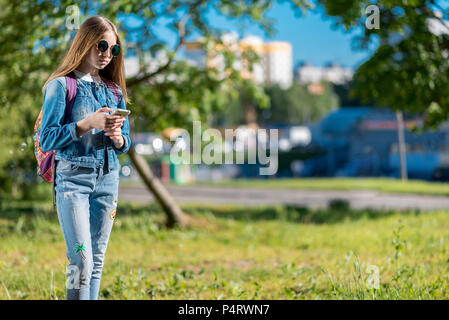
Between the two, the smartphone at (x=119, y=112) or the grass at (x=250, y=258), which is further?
the grass at (x=250, y=258)

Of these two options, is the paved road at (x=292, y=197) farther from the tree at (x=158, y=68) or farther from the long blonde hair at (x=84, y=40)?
the long blonde hair at (x=84, y=40)

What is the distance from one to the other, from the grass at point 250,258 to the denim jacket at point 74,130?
1516mm

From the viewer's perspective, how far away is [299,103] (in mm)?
70688

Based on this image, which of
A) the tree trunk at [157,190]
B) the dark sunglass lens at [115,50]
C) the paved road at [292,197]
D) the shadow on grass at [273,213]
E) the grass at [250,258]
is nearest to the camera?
the dark sunglass lens at [115,50]

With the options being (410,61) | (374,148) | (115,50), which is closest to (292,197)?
(410,61)

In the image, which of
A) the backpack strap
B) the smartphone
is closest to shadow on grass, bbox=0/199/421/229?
the backpack strap

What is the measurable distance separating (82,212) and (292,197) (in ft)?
56.4

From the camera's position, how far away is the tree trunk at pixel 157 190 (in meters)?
8.80

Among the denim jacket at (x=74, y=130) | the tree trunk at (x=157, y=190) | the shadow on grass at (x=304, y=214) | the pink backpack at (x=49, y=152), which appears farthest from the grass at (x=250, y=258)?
the denim jacket at (x=74, y=130)

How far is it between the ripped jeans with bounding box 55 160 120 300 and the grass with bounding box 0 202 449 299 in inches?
46.4

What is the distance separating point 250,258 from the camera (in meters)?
6.18

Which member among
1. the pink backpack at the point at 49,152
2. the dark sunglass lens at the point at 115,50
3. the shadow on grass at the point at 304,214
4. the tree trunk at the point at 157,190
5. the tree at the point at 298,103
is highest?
the tree at the point at 298,103
